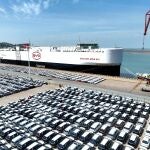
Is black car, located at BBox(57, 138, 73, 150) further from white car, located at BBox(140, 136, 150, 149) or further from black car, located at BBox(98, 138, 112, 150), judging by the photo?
white car, located at BBox(140, 136, 150, 149)

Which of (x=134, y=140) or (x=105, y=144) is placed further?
(x=134, y=140)

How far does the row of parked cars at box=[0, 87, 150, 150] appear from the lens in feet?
110

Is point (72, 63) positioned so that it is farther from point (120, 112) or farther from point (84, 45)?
point (120, 112)

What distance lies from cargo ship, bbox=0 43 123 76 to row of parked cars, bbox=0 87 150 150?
4530cm

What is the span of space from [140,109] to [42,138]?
72.6 ft

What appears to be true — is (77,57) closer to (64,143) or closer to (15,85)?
(15,85)

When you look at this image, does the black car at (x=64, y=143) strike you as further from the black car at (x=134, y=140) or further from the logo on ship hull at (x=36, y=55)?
the logo on ship hull at (x=36, y=55)

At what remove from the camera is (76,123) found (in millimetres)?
41156

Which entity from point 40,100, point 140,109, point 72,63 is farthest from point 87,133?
point 72,63

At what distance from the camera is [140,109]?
47.4 metres

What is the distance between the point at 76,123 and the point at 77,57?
68791mm

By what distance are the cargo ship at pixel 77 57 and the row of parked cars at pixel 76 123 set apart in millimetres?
45303

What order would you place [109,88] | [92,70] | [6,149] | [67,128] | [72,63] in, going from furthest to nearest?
[72,63] → [92,70] → [109,88] → [67,128] → [6,149]

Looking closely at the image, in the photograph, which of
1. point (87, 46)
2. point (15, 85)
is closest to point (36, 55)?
point (87, 46)
